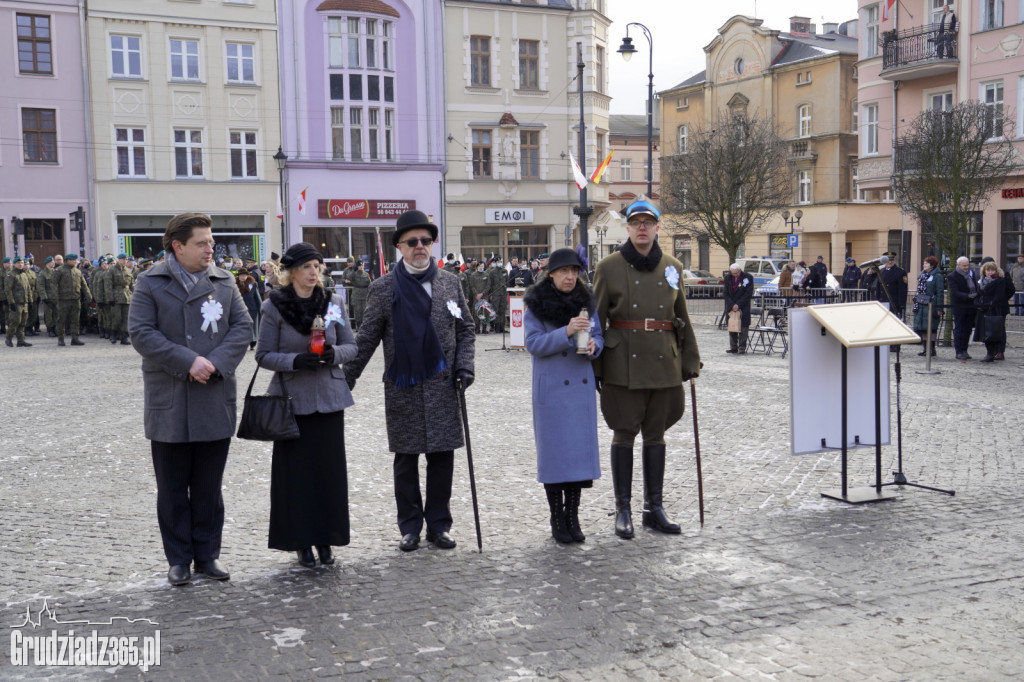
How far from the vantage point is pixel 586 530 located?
6672 millimetres

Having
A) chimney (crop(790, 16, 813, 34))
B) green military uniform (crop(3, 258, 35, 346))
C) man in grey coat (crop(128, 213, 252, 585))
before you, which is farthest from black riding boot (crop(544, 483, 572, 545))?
chimney (crop(790, 16, 813, 34))

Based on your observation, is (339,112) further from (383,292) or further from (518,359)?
(383,292)

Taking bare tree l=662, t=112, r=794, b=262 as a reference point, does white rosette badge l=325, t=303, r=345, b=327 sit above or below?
below

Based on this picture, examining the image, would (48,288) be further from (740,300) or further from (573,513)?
(573,513)

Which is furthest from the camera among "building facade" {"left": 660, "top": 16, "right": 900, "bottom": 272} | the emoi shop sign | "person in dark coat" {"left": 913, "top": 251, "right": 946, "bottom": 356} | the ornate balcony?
"building facade" {"left": 660, "top": 16, "right": 900, "bottom": 272}

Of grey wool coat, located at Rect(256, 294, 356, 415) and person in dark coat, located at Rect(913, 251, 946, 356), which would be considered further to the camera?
person in dark coat, located at Rect(913, 251, 946, 356)

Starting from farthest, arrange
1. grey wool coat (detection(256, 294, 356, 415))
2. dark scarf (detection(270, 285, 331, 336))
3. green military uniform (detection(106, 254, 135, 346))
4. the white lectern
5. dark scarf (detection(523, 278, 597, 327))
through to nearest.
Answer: green military uniform (detection(106, 254, 135, 346)) → the white lectern → dark scarf (detection(523, 278, 597, 327)) → dark scarf (detection(270, 285, 331, 336)) → grey wool coat (detection(256, 294, 356, 415))

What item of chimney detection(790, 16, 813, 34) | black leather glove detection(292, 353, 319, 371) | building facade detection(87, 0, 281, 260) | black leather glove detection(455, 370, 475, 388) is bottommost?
black leather glove detection(455, 370, 475, 388)

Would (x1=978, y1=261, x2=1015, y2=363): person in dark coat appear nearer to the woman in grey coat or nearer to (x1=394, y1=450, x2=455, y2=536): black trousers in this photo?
(x1=394, y1=450, x2=455, y2=536): black trousers

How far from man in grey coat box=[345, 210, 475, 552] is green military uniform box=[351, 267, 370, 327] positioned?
1893 cm

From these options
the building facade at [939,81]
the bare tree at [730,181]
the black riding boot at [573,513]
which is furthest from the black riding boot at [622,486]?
the bare tree at [730,181]

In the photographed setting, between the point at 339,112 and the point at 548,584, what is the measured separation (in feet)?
129

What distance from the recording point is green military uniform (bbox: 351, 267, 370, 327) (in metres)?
25.3

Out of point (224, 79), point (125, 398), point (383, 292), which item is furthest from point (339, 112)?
point (383, 292)
